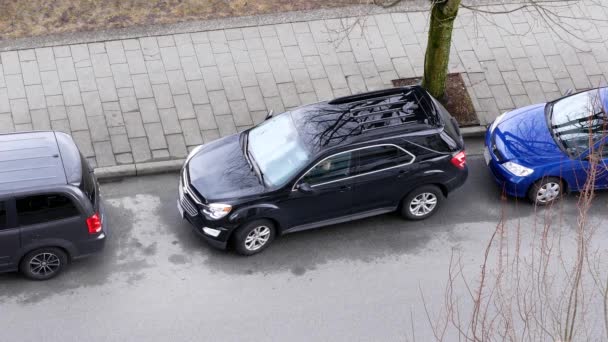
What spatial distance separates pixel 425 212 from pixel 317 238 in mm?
1669

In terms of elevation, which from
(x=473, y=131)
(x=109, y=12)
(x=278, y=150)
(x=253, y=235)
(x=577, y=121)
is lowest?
(x=253, y=235)

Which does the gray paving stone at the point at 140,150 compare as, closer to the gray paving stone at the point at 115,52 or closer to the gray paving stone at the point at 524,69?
the gray paving stone at the point at 115,52

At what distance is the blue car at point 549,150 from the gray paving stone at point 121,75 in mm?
5962

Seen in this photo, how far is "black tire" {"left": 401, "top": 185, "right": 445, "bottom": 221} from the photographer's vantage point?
40.2ft

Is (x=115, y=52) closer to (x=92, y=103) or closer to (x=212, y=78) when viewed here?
(x=92, y=103)

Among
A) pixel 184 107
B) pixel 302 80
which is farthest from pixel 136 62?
pixel 302 80

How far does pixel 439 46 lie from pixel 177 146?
4500 mm

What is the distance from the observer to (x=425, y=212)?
41.3 ft

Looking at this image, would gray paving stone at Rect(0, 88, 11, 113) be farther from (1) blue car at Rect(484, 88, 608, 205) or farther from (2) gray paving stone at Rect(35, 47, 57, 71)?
(1) blue car at Rect(484, 88, 608, 205)

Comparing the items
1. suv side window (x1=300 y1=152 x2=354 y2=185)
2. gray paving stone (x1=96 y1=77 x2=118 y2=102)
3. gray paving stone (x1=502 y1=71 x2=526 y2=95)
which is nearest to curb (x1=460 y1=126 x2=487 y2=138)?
gray paving stone (x1=502 y1=71 x2=526 y2=95)

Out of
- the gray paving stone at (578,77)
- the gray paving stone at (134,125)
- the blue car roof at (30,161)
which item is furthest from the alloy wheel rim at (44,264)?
the gray paving stone at (578,77)

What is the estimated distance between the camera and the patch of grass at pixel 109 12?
15.0 metres

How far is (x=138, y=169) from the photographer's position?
12992 millimetres

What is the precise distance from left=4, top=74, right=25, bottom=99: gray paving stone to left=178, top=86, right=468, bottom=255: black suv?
11.1 ft
